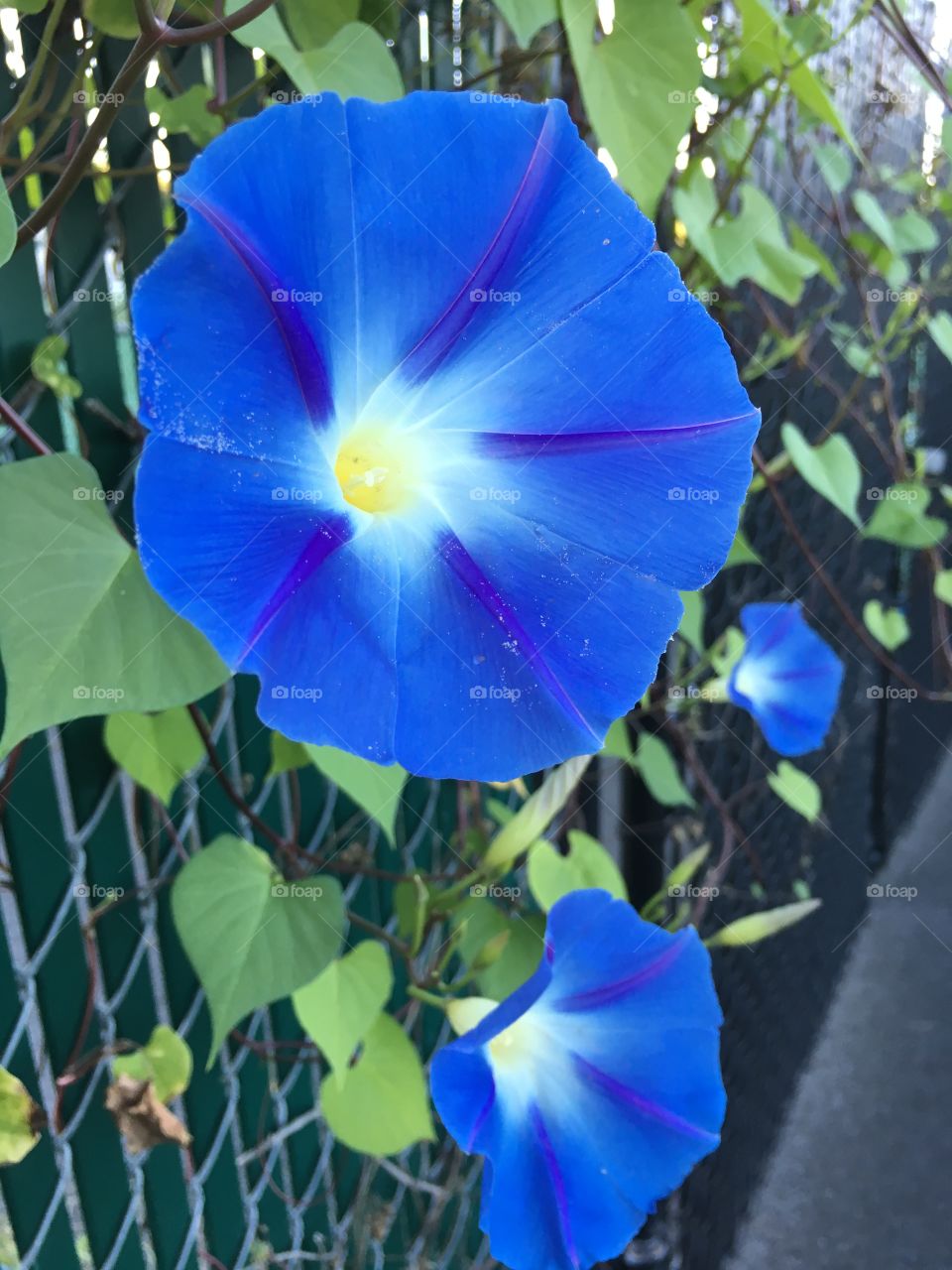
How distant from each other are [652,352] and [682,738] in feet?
3.20

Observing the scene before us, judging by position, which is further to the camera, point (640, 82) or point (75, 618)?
point (640, 82)

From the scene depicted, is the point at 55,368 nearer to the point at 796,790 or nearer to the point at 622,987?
the point at 622,987

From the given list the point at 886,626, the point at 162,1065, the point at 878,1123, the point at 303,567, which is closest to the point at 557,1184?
the point at 162,1065

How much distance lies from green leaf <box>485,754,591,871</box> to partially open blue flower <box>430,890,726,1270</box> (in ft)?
0.28

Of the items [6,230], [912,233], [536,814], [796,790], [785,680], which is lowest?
[796,790]

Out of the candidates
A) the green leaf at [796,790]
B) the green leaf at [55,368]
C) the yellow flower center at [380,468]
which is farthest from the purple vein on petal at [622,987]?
the green leaf at [796,790]

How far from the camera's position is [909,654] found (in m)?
2.74

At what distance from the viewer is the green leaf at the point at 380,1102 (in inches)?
28.8

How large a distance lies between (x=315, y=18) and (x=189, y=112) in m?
0.09

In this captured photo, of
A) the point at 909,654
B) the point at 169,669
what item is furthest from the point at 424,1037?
the point at 909,654

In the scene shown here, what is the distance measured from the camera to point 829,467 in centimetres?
109

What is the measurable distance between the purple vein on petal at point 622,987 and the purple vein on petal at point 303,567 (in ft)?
1.17

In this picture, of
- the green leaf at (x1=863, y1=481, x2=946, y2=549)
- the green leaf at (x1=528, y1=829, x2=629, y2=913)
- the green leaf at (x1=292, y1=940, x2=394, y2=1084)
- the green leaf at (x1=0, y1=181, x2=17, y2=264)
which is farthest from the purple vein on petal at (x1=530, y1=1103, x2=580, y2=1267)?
the green leaf at (x1=863, y1=481, x2=946, y2=549)

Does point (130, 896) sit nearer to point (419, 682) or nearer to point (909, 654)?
point (419, 682)
